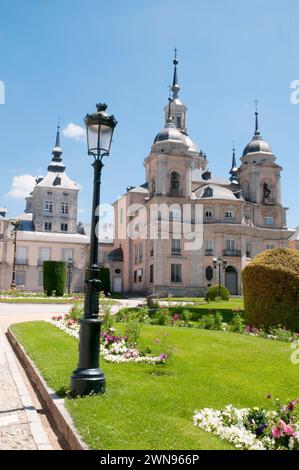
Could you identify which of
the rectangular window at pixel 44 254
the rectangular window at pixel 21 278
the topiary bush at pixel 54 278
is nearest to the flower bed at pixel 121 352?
the topiary bush at pixel 54 278

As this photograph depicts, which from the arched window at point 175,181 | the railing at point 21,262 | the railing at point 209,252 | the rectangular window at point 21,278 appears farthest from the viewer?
the railing at point 21,262

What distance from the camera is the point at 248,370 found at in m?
8.18

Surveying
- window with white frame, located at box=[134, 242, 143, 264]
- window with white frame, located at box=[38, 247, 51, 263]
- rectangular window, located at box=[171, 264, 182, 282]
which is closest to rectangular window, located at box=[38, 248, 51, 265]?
window with white frame, located at box=[38, 247, 51, 263]

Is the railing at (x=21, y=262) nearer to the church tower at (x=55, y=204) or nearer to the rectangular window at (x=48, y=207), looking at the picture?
the church tower at (x=55, y=204)

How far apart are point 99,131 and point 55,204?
182ft

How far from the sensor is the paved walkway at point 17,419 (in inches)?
198

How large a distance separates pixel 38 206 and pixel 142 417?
188 ft

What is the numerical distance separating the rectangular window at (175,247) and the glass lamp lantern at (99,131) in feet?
130

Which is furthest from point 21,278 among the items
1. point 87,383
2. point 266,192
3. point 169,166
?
point 87,383

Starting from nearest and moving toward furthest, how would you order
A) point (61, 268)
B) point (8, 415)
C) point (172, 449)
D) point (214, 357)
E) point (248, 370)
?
point (172, 449) < point (8, 415) < point (248, 370) < point (214, 357) < point (61, 268)

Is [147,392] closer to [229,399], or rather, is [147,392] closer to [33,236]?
[229,399]

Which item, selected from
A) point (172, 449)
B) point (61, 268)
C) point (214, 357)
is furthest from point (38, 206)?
point (172, 449)

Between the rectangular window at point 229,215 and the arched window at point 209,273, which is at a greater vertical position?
the rectangular window at point 229,215

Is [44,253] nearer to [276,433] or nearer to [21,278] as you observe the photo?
[21,278]
